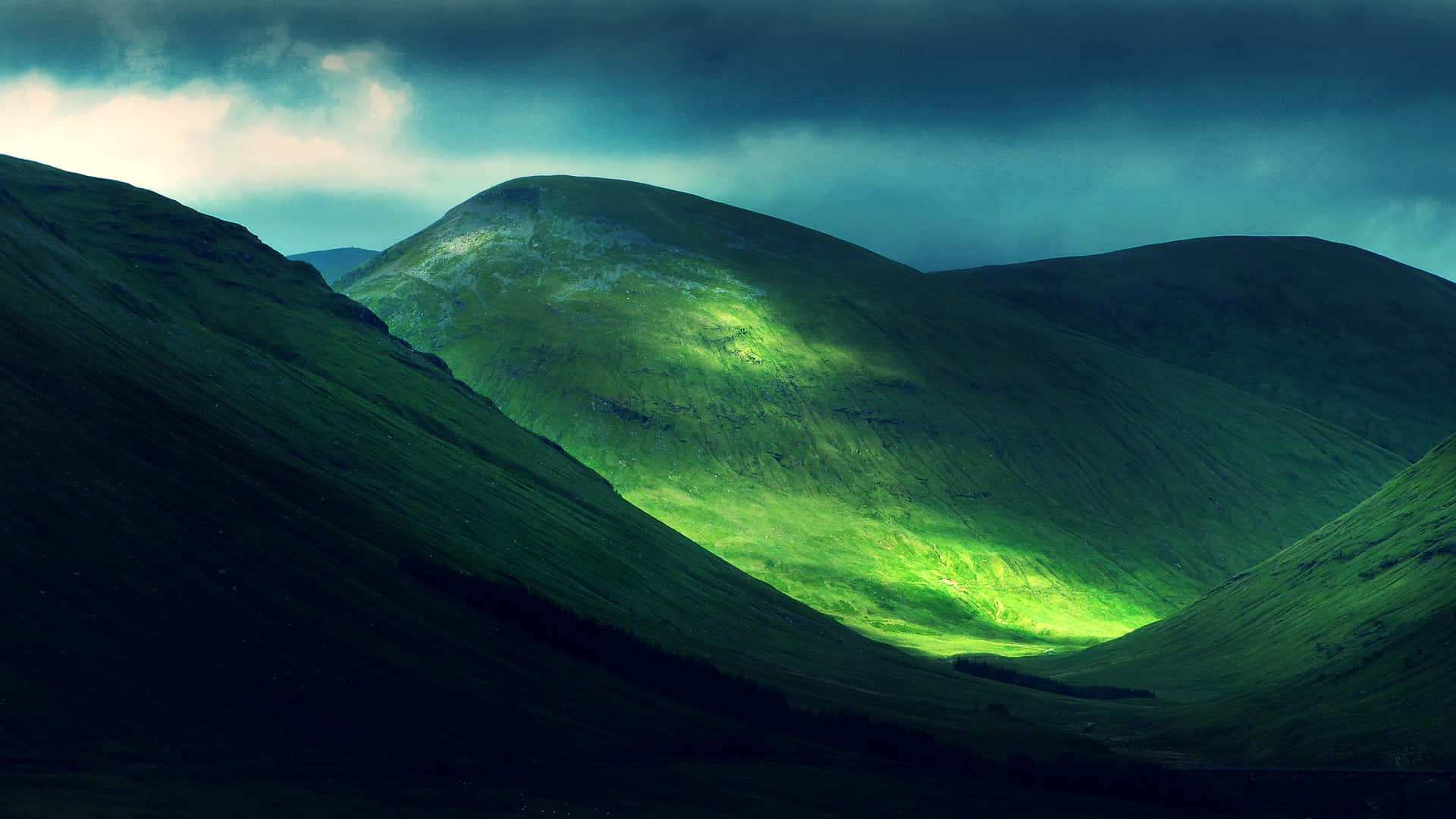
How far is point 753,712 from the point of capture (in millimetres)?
148000

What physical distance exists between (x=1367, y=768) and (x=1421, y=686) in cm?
2311

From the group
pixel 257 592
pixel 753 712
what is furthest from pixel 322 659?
pixel 753 712

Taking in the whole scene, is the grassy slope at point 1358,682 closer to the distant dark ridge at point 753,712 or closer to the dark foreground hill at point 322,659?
the distant dark ridge at point 753,712

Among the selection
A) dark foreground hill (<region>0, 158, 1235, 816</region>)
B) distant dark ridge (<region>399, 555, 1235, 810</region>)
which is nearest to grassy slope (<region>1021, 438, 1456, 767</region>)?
distant dark ridge (<region>399, 555, 1235, 810</region>)

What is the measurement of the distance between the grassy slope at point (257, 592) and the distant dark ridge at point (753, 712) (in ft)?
12.7

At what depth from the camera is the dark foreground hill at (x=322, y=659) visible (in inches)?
4114

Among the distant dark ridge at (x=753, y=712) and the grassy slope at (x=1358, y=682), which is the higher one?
the grassy slope at (x=1358, y=682)

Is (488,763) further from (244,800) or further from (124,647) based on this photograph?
(124,647)

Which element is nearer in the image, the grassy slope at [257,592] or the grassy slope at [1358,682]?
the grassy slope at [257,592]

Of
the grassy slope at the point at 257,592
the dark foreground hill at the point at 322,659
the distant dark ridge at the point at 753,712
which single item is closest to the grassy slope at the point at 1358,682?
the distant dark ridge at the point at 753,712

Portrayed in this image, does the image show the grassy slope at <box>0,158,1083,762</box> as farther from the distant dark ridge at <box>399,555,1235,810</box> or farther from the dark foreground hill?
the distant dark ridge at <box>399,555,1235,810</box>

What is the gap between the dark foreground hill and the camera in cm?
10450

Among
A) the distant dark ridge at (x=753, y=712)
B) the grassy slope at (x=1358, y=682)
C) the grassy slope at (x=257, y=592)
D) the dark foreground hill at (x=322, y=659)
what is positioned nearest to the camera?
the dark foreground hill at (x=322, y=659)

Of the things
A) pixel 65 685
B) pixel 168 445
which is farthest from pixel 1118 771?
pixel 168 445
